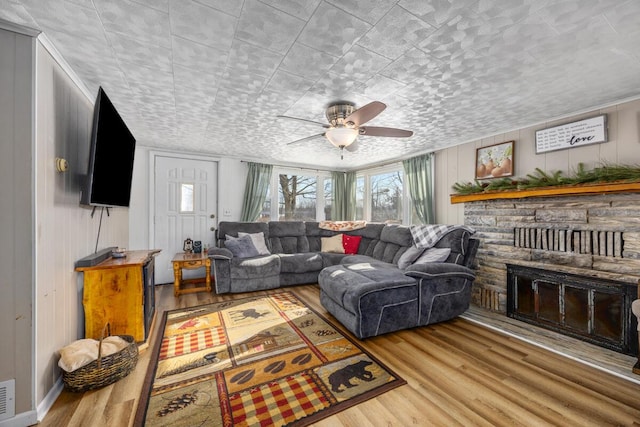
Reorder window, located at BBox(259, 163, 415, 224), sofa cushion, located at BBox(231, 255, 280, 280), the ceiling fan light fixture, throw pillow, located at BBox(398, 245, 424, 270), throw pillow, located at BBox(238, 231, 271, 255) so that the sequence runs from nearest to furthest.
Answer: the ceiling fan light fixture < throw pillow, located at BBox(398, 245, 424, 270) < sofa cushion, located at BBox(231, 255, 280, 280) < throw pillow, located at BBox(238, 231, 271, 255) < window, located at BBox(259, 163, 415, 224)

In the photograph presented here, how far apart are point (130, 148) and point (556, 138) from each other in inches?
179

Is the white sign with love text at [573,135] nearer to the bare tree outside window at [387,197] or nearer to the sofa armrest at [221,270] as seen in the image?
the bare tree outside window at [387,197]

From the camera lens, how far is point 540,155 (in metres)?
2.87

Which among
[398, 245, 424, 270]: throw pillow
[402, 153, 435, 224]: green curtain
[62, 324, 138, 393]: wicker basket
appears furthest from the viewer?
[402, 153, 435, 224]: green curtain

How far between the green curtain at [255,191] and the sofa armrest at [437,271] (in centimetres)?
322

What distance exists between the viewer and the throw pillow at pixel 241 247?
3.87m

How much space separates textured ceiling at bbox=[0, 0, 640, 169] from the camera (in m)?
1.27

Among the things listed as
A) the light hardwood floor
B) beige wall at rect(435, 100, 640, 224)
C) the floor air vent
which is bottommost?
the light hardwood floor

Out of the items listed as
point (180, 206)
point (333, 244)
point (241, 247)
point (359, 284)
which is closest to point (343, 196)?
point (333, 244)

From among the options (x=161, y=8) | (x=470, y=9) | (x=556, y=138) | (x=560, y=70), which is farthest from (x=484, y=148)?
(x=161, y=8)

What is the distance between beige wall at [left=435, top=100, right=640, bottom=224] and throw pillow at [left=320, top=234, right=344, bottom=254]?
1.70 m

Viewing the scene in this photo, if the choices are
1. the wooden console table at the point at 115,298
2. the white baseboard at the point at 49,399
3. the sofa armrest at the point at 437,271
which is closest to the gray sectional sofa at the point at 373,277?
the sofa armrest at the point at 437,271

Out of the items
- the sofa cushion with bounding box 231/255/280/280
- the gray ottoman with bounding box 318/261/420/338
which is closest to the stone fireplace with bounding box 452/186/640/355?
the gray ottoman with bounding box 318/261/420/338

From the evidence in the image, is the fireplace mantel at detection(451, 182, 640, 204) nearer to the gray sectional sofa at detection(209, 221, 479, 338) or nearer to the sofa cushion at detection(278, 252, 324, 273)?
the gray sectional sofa at detection(209, 221, 479, 338)
